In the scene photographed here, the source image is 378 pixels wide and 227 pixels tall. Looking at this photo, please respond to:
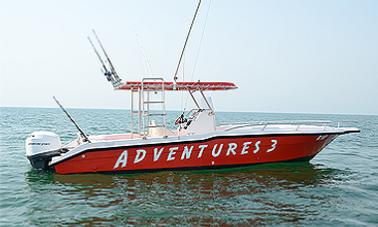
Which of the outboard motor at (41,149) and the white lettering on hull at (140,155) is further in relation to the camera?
the outboard motor at (41,149)

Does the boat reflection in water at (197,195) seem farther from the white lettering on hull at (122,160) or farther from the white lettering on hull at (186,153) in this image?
the white lettering on hull at (186,153)

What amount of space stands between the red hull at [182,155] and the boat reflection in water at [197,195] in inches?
9.7

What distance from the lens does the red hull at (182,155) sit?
9.94 meters

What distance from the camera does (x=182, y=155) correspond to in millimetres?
10117

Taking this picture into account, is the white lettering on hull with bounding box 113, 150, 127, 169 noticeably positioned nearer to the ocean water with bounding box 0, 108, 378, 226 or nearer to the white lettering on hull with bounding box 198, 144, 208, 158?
the ocean water with bounding box 0, 108, 378, 226

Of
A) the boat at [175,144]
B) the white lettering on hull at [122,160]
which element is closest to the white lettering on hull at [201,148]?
the boat at [175,144]

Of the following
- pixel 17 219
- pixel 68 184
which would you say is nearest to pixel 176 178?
pixel 68 184

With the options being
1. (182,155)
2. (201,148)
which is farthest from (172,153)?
(201,148)

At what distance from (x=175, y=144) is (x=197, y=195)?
1.94m

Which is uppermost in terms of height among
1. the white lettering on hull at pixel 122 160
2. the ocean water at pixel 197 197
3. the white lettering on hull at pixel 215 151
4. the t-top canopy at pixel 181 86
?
the t-top canopy at pixel 181 86

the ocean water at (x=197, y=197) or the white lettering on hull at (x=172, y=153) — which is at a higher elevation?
the white lettering on hull at (x=172, y=153)

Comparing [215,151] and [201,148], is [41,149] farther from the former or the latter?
[215,151]

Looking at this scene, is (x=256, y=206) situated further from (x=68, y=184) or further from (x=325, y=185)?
(x=68, y=184)

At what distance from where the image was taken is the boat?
9.91m
